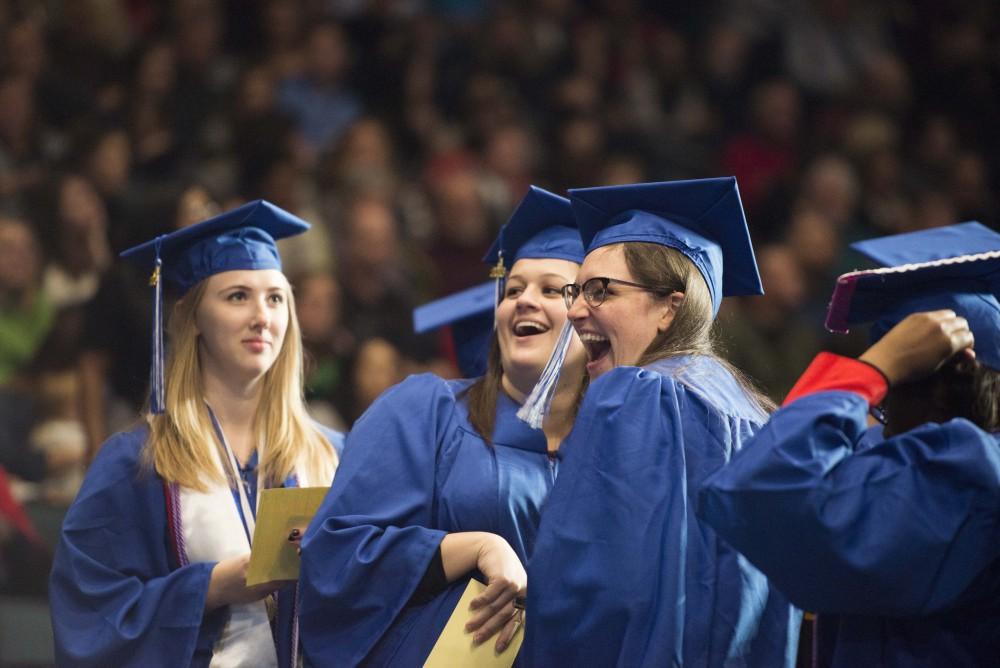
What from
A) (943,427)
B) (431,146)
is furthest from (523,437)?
(431,146)

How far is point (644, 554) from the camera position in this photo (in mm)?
1992

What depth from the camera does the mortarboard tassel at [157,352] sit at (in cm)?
300

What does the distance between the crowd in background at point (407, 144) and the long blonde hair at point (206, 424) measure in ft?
3.42

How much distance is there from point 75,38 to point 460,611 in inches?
170

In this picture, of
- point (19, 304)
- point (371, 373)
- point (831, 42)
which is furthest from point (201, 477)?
point (831, 42)

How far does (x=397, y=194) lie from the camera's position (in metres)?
6.04

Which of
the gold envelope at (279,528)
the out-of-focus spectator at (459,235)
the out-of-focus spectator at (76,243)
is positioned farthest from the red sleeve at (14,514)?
the out-of-focus spectator at (459,235)

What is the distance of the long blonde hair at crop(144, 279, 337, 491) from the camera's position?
2939mm

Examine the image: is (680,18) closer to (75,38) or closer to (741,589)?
(75,38)

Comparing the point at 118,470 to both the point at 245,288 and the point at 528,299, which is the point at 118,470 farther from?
the point at 528,299

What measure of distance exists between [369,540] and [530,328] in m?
0.64

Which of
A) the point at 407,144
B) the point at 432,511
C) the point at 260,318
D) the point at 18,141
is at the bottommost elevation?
the point at 432,511

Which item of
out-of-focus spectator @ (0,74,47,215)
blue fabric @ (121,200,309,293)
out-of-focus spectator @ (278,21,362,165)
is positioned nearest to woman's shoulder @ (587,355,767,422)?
blue fabric @ (121,200,309,293)

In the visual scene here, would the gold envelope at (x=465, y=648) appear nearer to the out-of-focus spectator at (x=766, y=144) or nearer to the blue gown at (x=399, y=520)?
the blue gown at (x=399, y=520)
